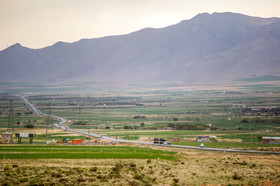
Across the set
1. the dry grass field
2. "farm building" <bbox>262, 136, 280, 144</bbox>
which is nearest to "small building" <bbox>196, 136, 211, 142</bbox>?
"farm building" <bbox>262, 136, 280, 144</bbox>

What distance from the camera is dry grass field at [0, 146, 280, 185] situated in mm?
30234

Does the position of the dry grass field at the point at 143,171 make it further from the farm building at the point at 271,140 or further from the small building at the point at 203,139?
the small building at the point at 203,139

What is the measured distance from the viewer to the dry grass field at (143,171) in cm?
3023

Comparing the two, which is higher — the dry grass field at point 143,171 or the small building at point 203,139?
the dry grass field at point 143,171

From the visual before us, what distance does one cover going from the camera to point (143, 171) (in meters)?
34.3

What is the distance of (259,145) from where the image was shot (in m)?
55.6

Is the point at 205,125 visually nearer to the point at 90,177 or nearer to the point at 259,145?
the point at 259,145

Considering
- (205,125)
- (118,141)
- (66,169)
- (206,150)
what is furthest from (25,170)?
(205,125)

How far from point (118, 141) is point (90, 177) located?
29.9 meters

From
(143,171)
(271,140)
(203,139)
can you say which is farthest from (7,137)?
(271,140)

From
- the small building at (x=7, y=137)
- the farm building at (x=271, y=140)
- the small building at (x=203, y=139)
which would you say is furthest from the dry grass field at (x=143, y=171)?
the small building at (x=7, y=137)

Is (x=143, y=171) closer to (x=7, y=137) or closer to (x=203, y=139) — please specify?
(x=203, y=139)

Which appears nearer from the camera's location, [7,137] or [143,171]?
[143,171]

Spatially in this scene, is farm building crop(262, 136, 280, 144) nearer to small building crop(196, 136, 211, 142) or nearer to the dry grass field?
small building crop(196, 136, 211, 142)
